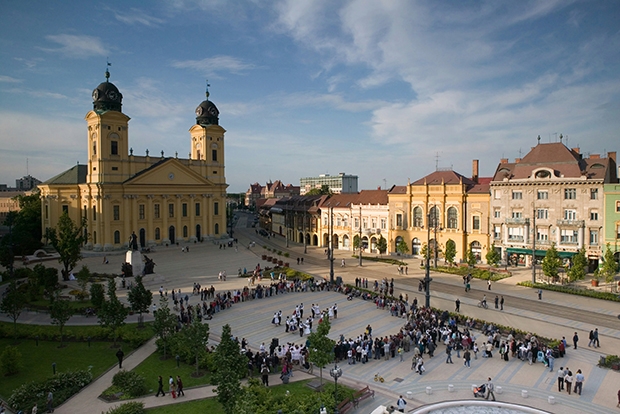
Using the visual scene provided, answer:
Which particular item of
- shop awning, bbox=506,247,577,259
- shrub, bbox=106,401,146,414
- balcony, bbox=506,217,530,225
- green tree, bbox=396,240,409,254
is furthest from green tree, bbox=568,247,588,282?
shrub, bbox=106,401,146,414

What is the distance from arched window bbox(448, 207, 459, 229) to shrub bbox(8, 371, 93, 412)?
46.9 metres

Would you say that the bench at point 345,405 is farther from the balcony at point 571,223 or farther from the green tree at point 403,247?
the green tree at point 403,247

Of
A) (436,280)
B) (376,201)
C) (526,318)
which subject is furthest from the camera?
(376,201)

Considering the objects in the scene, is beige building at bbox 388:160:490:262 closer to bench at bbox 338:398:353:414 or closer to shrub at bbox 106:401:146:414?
bench at bbox 338:398:353:414

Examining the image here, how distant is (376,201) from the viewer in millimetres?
66375

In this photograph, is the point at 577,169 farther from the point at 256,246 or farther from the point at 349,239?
the point at 256,246

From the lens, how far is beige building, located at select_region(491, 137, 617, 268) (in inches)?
1809

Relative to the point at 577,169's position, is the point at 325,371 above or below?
below

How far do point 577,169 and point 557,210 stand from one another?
4880 millimetres

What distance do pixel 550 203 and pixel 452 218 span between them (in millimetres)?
11946

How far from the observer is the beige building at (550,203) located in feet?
151

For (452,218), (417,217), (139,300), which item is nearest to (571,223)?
(452,218)

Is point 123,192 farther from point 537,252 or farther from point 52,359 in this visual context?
point 537,252

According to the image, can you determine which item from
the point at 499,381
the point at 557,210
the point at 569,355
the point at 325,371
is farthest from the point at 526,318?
the point at 557,210
